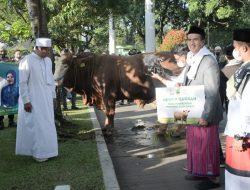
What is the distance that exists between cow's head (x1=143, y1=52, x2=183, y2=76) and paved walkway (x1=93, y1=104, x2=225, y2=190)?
4.53 feet

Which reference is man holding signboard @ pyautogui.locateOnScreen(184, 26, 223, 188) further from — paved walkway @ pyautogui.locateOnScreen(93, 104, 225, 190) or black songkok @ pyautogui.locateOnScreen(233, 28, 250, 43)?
black songkok @ pyautogui.locateOnScreen(233, 28, 250, 43)

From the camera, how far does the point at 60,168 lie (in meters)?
7.12

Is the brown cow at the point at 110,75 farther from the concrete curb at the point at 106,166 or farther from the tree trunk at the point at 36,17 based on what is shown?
the concrete curb at the point at 106,166

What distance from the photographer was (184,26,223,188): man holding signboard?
5.70 meters

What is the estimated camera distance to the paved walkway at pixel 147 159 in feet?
21.6

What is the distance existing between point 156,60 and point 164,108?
164 inches

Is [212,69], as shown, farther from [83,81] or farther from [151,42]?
[151,42]

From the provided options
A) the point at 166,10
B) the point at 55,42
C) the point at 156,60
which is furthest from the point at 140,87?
the point at 166,10

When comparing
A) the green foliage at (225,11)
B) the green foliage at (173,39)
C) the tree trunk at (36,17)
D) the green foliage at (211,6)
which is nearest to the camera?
the tree trunk at (36,17)

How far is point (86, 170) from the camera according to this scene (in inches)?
273

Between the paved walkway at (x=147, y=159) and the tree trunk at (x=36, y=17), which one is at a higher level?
the tree trunk at (x=36, y=17)

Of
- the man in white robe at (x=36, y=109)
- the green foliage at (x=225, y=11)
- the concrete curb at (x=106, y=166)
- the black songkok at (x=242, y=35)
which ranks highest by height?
the green foliage at (x=225, y=11)

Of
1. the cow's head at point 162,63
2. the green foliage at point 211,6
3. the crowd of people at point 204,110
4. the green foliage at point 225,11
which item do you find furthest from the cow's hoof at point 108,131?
the green foliage at point 225,11

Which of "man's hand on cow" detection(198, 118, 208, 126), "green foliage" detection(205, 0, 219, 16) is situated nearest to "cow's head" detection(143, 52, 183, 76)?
"man's hand on cow" detection(198, 118, 208, 126)
